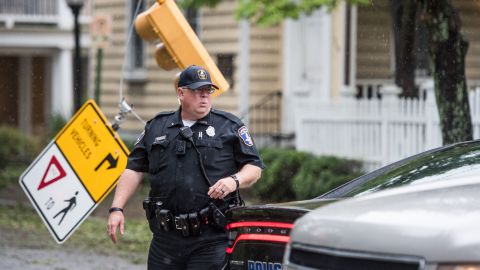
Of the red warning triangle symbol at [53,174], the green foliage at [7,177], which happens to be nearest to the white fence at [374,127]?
the green foliage at [7,177]

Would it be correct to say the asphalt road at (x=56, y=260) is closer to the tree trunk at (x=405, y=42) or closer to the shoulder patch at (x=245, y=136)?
the tree trunk at (x=405, y=42)

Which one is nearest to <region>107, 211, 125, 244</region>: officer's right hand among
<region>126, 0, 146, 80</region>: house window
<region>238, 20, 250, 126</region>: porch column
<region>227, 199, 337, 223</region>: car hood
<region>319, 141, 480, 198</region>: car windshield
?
<region>227, 199, 337, 223</region>: car hood

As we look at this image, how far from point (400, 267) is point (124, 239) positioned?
10.00 metres

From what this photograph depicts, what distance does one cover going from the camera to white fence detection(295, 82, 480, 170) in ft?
54.5

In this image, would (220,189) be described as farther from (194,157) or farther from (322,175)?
(322,175)

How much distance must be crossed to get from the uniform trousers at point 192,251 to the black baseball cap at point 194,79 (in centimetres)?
88

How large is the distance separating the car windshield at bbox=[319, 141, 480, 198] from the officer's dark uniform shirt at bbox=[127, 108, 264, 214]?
2.50ft

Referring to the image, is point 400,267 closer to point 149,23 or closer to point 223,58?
point 149,23

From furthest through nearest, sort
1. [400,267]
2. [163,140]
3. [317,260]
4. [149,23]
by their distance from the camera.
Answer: [149,23] → [163,140] → [317,260] → [400,267]

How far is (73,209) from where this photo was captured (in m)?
10.3

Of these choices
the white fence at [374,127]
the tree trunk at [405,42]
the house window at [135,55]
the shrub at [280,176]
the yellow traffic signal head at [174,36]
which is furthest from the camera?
the house window at [135,55]

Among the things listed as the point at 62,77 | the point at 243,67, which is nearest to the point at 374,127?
the point at 243,67

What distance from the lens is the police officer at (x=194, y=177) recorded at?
7.01 meters

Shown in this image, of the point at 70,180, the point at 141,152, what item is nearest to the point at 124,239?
the point at 70,180
